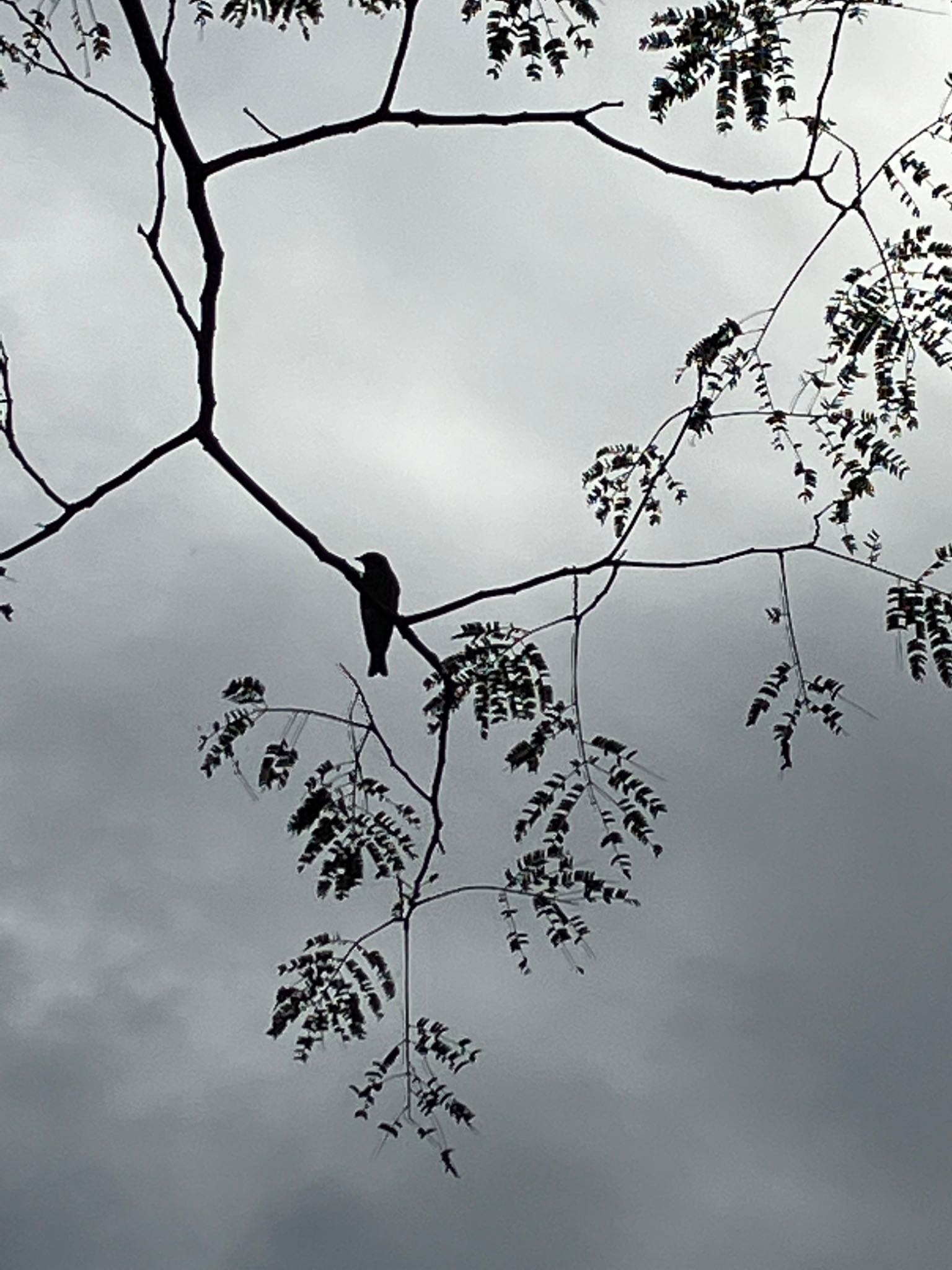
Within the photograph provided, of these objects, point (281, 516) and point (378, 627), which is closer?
point (281, 516)

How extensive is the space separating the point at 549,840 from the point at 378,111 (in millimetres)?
2429

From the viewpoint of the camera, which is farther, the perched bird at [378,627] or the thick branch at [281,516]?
the perched bird at [378,627]

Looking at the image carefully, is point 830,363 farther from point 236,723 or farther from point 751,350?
point 236,723

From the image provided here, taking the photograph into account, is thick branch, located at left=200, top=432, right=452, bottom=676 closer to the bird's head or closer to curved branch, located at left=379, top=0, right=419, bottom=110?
curved branch, located at left=379, top=0, right=419, bottom=110

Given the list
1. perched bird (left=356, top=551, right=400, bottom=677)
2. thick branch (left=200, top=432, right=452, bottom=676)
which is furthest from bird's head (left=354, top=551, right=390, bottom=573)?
thick branch (left=200, top=432, right=452, bottom=676)

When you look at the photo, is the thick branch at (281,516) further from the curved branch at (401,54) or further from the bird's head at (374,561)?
the bird's head at (374,561)

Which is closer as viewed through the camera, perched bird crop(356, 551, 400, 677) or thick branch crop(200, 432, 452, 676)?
thick branch crop(200, 432, 452, 676)

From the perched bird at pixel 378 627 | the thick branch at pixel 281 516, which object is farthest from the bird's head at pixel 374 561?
the thick branch at pixel 281 516

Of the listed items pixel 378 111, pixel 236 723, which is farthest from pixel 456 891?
pixel 378 111

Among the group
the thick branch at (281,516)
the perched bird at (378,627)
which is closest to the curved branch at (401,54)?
the thick branch at (281,516)

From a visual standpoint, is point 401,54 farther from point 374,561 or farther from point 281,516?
point 374,561

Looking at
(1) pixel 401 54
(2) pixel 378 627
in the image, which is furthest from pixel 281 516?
(2) pixel 378 627

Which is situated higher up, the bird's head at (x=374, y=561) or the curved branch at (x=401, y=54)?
the bird's head at (x=374, y=561)

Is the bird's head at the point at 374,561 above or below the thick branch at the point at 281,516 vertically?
above
